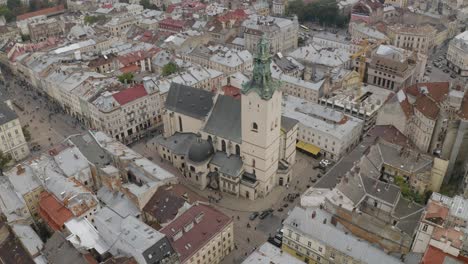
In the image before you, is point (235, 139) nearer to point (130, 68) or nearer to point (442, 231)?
point (442, 231)

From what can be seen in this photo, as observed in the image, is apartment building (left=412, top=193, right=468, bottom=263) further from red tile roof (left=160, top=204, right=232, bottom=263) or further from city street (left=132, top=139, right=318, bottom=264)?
red tile roof (left=160, top=204, right=232, bottom=263)

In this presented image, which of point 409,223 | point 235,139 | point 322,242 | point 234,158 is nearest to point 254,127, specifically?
point 235,139

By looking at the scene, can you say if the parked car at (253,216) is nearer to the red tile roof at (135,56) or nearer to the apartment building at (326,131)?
the apartment building at (326,131)

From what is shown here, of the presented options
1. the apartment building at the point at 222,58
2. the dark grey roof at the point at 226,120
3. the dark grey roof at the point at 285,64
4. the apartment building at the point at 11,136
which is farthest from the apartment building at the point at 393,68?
the apartment building at the point at 11,136

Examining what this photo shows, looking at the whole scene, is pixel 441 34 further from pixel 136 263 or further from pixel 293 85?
pixel 136 263

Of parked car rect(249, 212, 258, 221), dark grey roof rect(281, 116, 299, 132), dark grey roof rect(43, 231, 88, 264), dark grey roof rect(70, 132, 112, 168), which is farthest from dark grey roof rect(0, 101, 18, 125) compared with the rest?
dark grey roof rect(281, 116, 299, 132)

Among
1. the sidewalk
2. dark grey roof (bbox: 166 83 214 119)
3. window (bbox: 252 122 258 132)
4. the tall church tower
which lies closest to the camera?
the tall church tower
